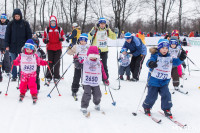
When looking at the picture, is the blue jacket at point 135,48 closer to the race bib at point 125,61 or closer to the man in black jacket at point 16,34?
the race bib at point 125,61

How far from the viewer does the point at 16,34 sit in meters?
6.39

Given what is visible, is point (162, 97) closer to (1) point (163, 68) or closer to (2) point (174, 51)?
(1) point (163, 68)

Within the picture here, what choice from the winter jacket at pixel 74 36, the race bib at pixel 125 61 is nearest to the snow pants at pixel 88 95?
the race bib at pixel 125 61

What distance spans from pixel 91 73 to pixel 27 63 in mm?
1703

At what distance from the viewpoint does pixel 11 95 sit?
5.47 m

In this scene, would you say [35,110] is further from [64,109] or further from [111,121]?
[111,121]

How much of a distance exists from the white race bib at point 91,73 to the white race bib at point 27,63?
1.47 m

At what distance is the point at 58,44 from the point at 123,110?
312 cm

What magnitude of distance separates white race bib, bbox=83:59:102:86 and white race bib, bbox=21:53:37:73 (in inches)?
57.9

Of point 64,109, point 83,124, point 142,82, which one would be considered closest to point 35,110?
point 64,109

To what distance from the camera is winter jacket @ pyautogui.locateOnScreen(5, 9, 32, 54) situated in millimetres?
6359

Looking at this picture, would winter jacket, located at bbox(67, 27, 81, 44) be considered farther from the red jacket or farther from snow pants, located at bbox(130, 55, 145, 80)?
snow pants, located at bbox(130, 55, 145, 80)

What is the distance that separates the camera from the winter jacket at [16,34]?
250 inches

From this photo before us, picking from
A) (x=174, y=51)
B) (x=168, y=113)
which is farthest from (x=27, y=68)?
(x=174, y=51)
